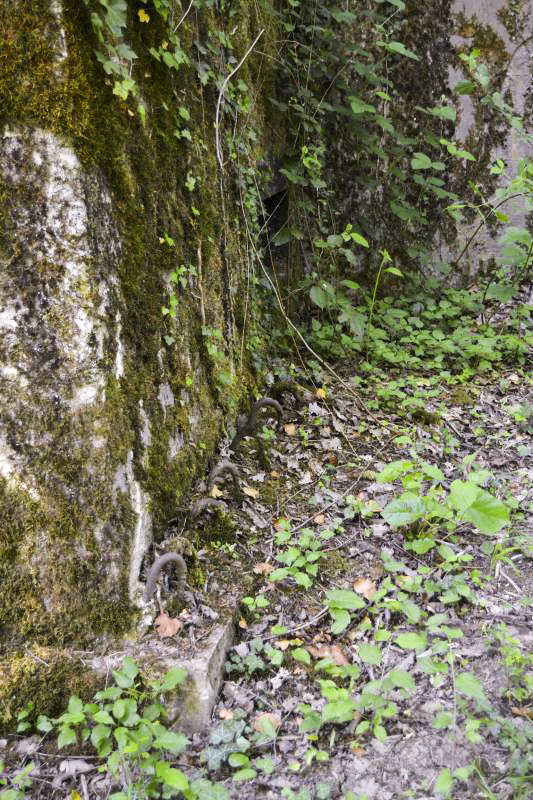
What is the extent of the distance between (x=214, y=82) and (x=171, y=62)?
0.78 m

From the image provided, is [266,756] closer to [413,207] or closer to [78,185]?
[78,185]

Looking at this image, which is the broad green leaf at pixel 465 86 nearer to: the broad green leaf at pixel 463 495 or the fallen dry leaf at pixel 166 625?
the broad green leaf at pixel 463 495

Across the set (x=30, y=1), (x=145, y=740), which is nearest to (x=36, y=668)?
(x=145, y=740)

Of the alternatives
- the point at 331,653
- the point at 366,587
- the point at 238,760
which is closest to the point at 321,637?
the point at 331,653

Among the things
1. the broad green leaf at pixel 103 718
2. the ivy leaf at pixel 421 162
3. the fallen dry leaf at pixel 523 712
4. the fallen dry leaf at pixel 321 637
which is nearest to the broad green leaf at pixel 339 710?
the fallen dry leaf at pixel 321 637

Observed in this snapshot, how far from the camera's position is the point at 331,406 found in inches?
169

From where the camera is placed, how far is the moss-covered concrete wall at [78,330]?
1959mm

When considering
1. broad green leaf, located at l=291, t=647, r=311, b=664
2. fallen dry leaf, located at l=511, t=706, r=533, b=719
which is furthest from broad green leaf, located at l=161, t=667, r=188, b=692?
fallen dry leaf, located at l=511, t=706, r=533, b=719

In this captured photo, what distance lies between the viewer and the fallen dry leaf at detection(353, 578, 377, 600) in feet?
8.66

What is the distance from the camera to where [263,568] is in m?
2.78

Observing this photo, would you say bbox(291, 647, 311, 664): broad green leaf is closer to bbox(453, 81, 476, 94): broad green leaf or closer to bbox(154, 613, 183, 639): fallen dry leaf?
bbox(154, 613, 183, 639): fallen dry leaf

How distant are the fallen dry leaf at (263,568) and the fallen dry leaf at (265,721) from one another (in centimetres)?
67

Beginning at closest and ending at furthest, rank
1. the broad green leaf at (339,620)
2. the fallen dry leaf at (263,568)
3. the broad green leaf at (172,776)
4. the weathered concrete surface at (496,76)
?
the broad green leaf at (172,776)
the broad green leaf at (339,620)
the fallen dry leaf at (263,568)
the weathered concrete surface at (496,76)

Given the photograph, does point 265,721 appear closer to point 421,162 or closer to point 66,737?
point 66,737
